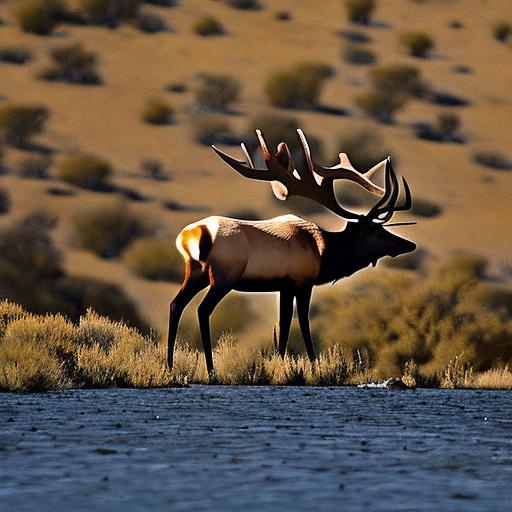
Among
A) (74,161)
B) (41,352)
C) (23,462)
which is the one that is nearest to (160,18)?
(74,161)

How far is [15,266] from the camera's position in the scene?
2962 cm

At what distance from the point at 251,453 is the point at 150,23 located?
36.4 metres

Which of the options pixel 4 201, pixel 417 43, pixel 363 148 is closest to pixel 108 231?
pixel 4 201

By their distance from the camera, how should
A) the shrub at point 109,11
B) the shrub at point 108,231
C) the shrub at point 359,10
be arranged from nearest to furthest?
the shrub at point 108,231
the shrub at point 109,11
the shrub at point 359,10

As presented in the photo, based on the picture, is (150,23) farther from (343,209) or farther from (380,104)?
(343,209)

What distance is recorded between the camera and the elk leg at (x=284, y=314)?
18328 millimetres

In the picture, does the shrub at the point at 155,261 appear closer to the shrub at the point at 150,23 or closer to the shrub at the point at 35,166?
the shrub at the point at 35,166

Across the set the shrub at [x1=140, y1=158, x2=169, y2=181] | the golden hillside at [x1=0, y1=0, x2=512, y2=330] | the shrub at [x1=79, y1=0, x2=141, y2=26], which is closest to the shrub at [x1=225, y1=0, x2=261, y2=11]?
the golden hillside at [x1=0, y1=0, x2=512, y2=330]

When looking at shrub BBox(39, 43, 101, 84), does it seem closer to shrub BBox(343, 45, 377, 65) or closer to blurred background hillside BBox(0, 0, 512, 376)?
blurred background hillside BBox(0, 0, 512, 376)

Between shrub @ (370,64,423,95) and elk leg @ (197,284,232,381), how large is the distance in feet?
79.9

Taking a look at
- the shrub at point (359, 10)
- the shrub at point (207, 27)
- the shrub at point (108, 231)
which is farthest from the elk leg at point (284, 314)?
the shrub at point (359, 10)

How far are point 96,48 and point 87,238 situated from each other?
39.5 ft

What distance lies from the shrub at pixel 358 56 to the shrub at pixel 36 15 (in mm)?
9109

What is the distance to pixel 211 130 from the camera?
38062 millimetres
